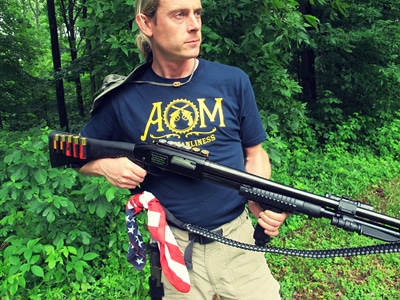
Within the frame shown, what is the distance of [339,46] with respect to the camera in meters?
6.67

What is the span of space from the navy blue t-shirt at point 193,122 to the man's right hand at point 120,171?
128mm

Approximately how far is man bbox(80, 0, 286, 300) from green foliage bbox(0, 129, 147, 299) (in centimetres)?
126

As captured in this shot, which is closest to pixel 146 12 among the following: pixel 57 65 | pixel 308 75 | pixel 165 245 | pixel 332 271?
pixel 165 245

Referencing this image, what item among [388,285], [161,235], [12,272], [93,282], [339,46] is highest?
[339,46]

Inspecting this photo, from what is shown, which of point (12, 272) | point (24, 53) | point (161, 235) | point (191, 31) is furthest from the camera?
point (24, 53)

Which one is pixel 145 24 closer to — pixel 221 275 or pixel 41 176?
pixel 221 275

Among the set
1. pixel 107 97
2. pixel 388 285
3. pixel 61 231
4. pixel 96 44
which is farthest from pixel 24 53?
pixel 388 285

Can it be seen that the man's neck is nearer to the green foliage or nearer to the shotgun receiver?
the shotgun receiver

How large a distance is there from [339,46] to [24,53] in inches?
369

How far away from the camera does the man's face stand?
1.52 meters

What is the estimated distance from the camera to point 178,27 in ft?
5.01

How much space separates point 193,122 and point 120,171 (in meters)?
0.46

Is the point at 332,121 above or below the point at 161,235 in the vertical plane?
below

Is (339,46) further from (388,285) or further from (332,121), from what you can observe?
(388,285)
